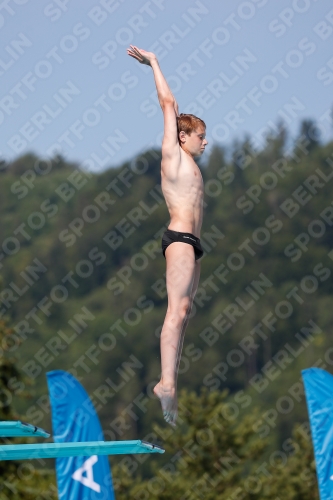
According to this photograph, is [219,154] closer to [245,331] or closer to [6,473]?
[245,331]

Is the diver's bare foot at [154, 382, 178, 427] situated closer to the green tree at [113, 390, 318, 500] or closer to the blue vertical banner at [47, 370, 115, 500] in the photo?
the blue vertical banner at [47, 370, 115, 500]

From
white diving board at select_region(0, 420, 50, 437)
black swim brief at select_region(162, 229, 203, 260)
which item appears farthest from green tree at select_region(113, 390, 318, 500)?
white diving board at select_region(0, 420, 50, 437)

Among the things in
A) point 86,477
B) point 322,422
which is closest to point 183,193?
point 322,422

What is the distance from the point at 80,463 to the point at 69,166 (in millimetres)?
89208

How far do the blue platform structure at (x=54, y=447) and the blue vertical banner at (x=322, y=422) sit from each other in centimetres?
796

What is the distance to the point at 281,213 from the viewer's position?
91.2 m

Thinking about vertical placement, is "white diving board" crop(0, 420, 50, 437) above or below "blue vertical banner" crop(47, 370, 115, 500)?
above

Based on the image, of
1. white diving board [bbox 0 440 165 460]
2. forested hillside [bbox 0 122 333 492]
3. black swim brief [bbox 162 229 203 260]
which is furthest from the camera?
forested hillside [bbox 0 122 333 492]

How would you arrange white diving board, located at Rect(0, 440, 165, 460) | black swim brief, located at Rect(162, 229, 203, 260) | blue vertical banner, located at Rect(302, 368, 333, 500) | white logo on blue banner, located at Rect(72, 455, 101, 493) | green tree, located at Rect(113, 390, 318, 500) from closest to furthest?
1. white diving board, located at Rect(0, 440, 165, 460)
2. black swim brief, located at Rect(162, 229, 203, 260)
3. blue vertical banner, located at Rect(302, 368, 333, 500)
4. white logo on blue banner, located at Rect(72, 455, 101, 493)
5. green tree, located at Rect(113, 390, 318, 500)

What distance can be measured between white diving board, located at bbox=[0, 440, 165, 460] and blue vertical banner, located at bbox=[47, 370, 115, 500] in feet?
27.1

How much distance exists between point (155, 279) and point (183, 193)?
77.4m

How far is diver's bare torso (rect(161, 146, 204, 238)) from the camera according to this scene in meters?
8.20

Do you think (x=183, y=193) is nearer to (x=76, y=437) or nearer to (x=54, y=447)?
(x=54, y=447)

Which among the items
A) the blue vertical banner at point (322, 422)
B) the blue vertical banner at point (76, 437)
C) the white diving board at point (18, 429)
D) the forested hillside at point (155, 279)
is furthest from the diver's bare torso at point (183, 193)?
the forested hillside at point (155, 279)
